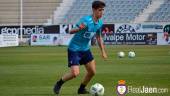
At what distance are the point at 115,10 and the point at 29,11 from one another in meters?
10.1

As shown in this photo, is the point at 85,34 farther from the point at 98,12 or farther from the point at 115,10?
the point at 115,10

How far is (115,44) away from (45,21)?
11523 mm

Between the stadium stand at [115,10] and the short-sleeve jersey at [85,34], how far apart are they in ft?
165

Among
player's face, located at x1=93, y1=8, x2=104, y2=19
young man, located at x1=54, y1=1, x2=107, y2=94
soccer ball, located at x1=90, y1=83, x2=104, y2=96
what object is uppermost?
player's face, located at x1=93, y1=8, x2=104, y2=19

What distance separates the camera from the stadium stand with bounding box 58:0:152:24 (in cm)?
6406

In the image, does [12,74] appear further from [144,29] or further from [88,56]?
[144,29]

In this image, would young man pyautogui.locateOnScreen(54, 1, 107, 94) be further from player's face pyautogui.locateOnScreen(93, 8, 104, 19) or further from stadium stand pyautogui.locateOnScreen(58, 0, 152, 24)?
stadium stand pyautogui.locateOnScreen(58, 0, 152, 24)

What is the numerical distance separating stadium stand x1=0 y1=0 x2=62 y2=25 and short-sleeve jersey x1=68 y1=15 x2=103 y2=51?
52402mm

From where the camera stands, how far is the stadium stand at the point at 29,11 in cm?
6600

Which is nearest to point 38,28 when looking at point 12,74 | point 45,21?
point 45,21

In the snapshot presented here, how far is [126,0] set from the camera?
6638 centimetres

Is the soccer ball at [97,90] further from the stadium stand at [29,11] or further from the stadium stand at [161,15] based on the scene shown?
the stadium stand at [29,11]

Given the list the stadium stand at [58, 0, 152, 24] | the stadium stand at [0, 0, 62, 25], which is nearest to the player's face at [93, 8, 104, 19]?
the stadium stand at [58, 0, 152, 24]

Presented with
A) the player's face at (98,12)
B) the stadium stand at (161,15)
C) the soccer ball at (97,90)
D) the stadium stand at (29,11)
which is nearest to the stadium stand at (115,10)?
the stadium stand at (161,15)
